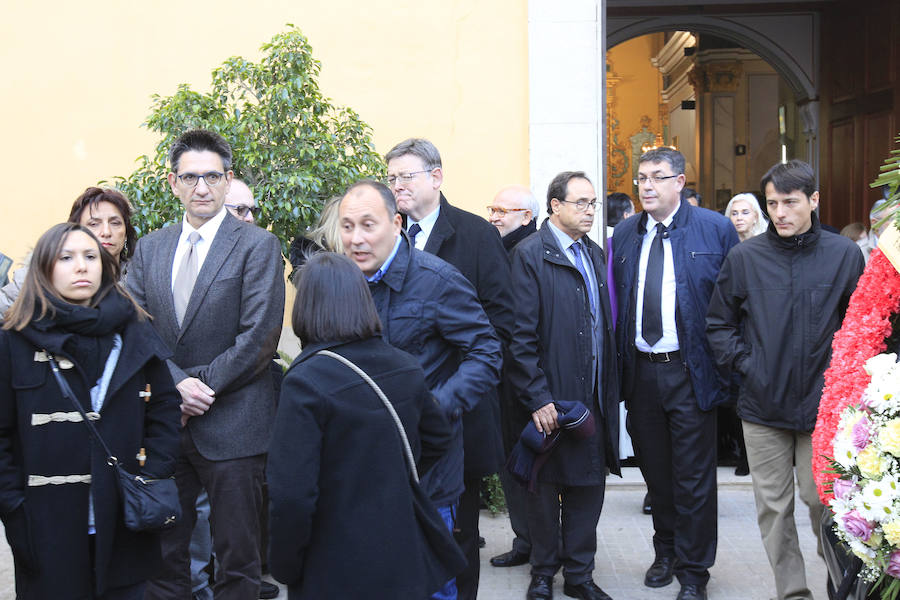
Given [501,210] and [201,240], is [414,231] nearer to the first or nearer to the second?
[201,240]

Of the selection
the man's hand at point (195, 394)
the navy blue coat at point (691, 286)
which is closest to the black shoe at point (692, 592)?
the navy blue coat at point (691, 286)

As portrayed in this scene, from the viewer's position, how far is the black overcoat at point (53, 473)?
3.38 meters

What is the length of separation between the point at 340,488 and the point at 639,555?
11.6 ft

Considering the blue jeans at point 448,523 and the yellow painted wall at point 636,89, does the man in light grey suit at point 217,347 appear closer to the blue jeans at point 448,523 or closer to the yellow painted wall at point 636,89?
the blue jeans at point 448,523

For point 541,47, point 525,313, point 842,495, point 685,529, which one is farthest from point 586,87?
point 842,495

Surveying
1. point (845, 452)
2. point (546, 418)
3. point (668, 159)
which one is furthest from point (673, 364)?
point (845, 452)

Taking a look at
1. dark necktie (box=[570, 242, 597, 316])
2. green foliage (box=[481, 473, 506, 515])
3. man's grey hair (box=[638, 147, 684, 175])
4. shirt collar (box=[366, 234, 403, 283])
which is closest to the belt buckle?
dark necktie (box=[570, 242, 597, 316])

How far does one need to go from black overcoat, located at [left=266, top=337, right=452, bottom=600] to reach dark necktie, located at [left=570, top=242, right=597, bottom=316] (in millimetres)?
2475

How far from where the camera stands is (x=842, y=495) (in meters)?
2.98

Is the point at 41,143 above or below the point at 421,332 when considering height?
above

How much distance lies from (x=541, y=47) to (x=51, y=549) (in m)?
5.31

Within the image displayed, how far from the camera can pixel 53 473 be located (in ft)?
11.1

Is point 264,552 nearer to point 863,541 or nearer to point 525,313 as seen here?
point 525,313

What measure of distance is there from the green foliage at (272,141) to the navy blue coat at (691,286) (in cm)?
176
